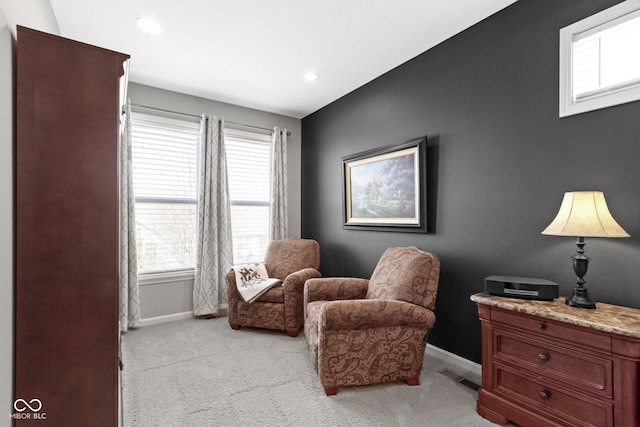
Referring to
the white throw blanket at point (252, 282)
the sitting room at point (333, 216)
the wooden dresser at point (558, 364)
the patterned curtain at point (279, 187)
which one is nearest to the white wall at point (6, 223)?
the sitting room at point (333, 216)

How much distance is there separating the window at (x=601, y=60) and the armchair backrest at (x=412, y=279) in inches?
51.3

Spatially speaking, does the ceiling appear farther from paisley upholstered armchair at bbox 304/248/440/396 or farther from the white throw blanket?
the white throw blanket

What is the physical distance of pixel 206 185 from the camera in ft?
12.3

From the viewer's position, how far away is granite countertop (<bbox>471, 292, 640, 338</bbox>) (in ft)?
4.48

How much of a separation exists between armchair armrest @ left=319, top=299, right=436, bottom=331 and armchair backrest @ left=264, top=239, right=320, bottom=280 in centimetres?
166

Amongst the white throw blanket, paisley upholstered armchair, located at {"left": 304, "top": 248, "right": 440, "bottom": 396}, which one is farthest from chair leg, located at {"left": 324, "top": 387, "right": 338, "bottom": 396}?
the white throw blanket

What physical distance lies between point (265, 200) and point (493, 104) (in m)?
2.95

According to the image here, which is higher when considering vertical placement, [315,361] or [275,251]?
[275,251]

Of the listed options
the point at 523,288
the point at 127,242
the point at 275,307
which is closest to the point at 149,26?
the point at 127,242

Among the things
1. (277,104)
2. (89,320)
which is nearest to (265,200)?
(277,104)

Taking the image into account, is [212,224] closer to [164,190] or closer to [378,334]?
[164,190]

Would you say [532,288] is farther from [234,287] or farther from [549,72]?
[234,287]

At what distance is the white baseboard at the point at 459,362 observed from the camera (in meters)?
2.36

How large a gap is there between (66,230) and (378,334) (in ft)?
6.01
